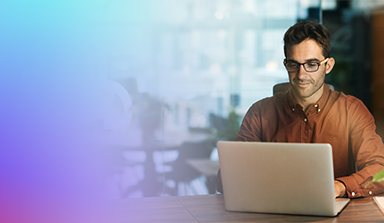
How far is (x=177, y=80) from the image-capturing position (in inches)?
150

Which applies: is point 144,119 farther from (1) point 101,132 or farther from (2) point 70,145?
(2) point 70,145

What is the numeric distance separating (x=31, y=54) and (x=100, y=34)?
757 mm

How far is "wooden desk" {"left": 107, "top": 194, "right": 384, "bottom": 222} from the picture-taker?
111 centimetres

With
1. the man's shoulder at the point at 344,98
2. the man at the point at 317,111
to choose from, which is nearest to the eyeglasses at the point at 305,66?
the man at the point at 317,111

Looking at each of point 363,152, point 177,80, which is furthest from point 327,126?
point 177,80

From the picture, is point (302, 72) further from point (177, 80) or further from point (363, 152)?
point (177, 80)

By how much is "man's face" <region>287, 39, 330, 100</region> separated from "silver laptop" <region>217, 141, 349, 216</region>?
0.70 meters

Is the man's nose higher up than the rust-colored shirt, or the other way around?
the man's nose

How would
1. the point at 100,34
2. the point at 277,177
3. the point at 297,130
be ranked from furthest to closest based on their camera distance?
the point at 100,34, the point at 297,130, the point at 277,177

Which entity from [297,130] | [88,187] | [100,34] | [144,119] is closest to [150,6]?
[100,34]

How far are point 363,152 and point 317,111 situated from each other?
0.96 feet

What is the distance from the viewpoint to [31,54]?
378 cm
